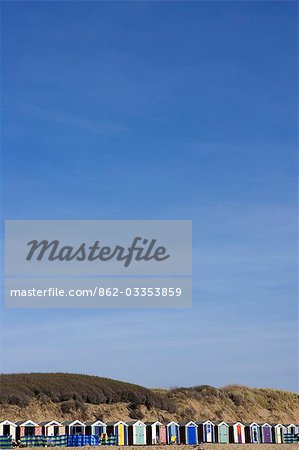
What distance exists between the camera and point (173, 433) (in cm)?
6038

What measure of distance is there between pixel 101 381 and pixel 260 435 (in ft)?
75.7

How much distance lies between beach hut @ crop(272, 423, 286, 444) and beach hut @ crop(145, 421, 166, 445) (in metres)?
12.9

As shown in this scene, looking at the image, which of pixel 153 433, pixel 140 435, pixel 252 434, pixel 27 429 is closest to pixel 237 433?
pixel 252 434

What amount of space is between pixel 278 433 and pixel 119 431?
1778cm

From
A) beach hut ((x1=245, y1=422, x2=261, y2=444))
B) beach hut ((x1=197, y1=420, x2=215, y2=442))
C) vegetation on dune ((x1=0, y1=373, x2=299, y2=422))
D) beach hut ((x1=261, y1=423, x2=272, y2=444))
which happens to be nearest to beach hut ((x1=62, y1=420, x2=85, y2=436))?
beach hut ((x1=197, y1=420, x2=215, y2=442))

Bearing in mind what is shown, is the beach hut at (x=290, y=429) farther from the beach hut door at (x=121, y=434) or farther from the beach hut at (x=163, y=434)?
the beach hut door at (x=121, y=434)

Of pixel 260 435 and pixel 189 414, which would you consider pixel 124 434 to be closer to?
pixel 260 435

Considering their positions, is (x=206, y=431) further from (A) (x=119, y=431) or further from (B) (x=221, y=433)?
(A) (x=119, y=431)

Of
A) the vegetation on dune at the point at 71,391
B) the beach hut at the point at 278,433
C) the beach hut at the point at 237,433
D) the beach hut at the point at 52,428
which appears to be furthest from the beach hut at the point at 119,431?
the beach hut at the point at 278,433

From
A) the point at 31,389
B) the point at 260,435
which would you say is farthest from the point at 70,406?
the point at 260,435

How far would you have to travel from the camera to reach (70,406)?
235 ft

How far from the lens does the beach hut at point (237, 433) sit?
64.2 m

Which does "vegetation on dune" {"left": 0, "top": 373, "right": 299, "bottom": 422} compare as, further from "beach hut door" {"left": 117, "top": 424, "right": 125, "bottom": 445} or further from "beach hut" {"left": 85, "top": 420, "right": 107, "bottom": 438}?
"beach hut door" {"left": 117, "top": 424, "right": 125, "bottom": 445}

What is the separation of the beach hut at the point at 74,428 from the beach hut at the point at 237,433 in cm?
1495
